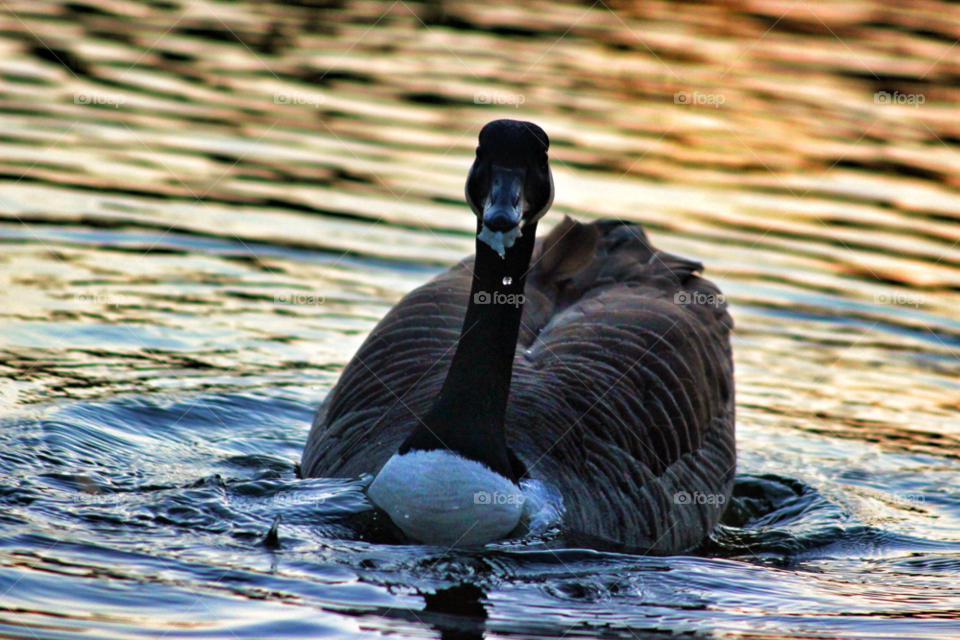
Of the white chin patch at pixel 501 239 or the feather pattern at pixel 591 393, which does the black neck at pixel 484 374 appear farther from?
the white chin patch at pixel 501 239

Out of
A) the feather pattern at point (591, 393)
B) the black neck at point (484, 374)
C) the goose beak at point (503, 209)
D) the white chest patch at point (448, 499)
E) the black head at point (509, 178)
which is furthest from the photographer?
the feather pattern at point (591, 393)

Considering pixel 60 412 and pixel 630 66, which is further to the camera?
pixel 630 66

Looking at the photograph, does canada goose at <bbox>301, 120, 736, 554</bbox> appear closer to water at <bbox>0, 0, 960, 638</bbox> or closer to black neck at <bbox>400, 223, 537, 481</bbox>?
black neck at <bbox>400, 223, 537, 481</bbox>

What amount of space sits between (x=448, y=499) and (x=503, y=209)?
1.67 m

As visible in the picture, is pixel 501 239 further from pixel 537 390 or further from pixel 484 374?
pixel 537 390

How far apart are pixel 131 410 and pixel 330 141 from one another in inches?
280

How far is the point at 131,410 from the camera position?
Result: 385 inches

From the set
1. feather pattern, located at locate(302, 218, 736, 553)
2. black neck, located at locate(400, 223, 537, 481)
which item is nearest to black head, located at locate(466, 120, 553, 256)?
black neck, located at locate(400, 223, 537, 481)

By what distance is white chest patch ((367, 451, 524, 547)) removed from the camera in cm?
737

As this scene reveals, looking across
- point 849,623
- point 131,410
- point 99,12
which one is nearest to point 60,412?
point 131,410

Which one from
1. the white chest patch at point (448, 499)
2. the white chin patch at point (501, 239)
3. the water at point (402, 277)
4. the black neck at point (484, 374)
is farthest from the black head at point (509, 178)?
the water at point (402, 277)

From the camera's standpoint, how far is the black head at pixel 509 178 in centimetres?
704

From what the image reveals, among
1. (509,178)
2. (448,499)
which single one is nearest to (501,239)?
(509,178)

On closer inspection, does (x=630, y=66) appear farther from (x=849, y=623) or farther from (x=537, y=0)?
(x=849, y=623)
